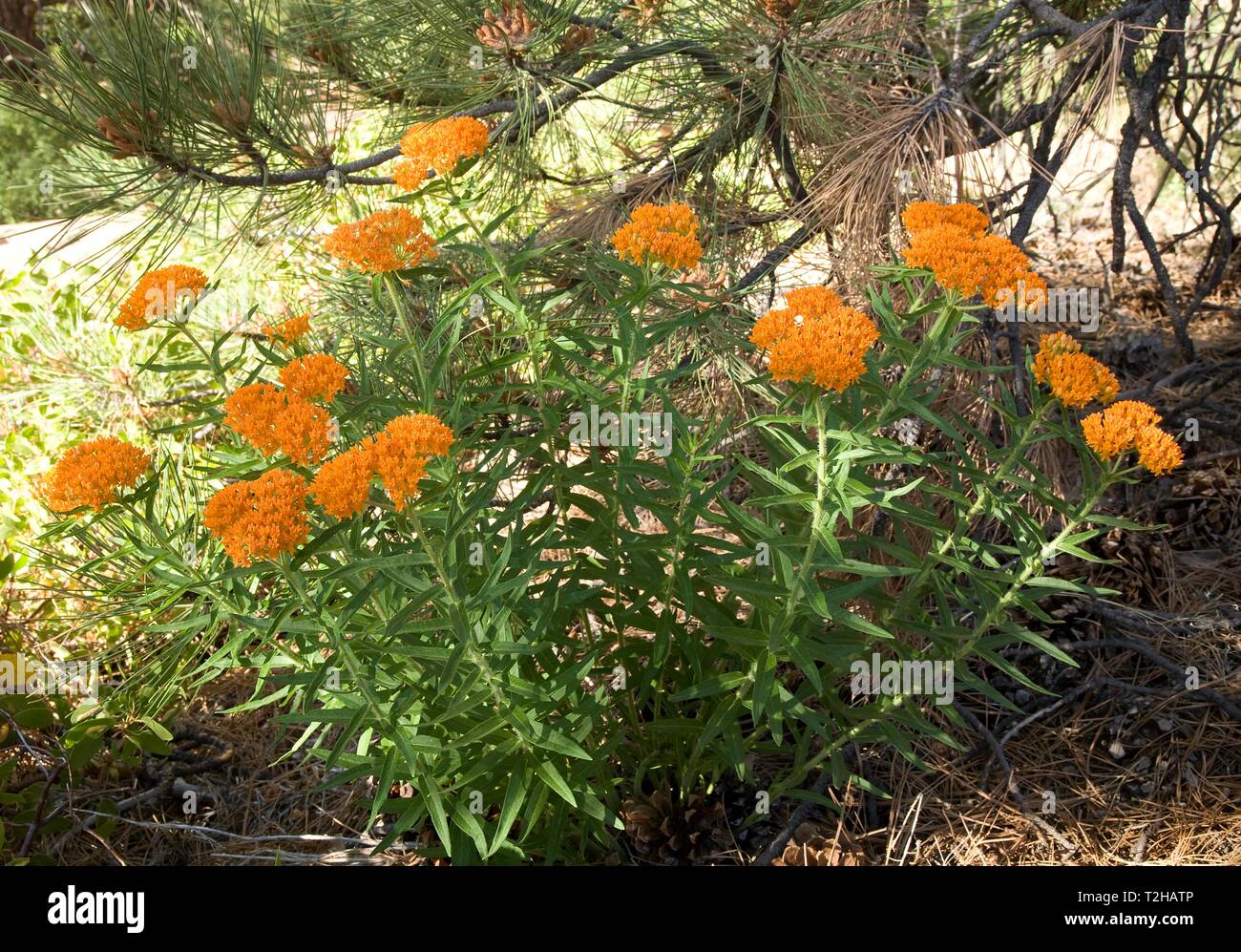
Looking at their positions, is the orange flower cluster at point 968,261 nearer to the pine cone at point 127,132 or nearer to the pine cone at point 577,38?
the pine cone at point 577,38

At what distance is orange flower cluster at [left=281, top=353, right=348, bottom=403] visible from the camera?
1.41 metres

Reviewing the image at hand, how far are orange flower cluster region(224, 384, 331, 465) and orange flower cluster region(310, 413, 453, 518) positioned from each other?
0.31 ft

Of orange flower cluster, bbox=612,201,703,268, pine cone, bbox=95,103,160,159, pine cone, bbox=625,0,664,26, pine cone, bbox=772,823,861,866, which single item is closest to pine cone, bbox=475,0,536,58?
pine cone, bbox=625,0,664,26

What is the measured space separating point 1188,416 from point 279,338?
240 cm

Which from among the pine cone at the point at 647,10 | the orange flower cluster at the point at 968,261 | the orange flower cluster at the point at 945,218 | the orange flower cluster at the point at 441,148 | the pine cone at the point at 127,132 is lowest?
the orange flower cluster at the point at 968,261

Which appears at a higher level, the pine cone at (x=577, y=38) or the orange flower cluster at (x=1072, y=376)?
the pine cone at (x=577, y=38)

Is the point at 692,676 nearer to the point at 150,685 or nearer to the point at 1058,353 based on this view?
the point at 1058,353

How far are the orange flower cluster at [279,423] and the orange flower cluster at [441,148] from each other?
0.46 meters

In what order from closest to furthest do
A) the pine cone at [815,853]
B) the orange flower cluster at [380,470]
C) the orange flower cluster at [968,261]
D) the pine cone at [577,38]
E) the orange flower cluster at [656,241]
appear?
1. the orange flower cluster at [380,470]
2. the orange flower cluster at [968,261]
3. the orange flower cluster at [656,241]
4. the pine cone at [815,853]
5. the pine cone at [577,38]

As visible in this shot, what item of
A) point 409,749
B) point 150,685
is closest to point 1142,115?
point 409,749

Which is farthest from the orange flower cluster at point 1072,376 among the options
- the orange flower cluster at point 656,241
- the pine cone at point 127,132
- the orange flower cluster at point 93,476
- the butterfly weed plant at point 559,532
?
the pine cone at point 127,132

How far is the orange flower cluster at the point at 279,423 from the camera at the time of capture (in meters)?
1.31

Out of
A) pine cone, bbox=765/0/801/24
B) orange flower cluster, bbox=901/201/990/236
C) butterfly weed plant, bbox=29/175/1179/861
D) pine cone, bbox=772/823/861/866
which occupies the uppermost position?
pine cone, bbox=765/0/801/24

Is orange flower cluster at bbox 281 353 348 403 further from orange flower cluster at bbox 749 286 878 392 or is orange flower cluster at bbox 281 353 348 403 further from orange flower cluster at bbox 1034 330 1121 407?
orange flower cluster at bbox 1034 330 1121 407
